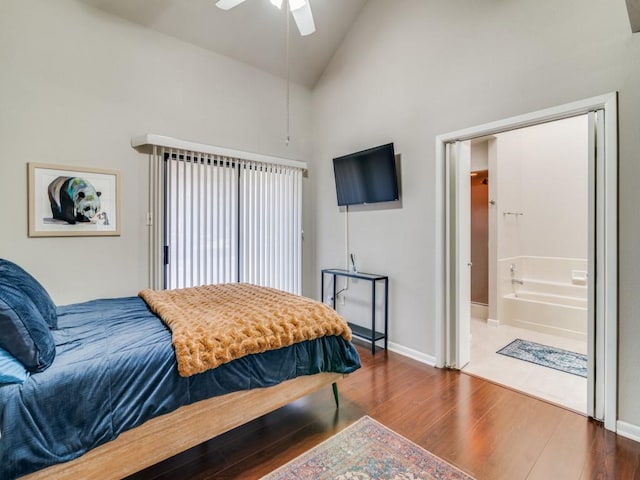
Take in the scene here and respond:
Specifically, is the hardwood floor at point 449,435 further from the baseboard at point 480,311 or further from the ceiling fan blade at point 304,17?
the ceiling fan blade at point 304,17

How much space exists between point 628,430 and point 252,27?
4631 mm

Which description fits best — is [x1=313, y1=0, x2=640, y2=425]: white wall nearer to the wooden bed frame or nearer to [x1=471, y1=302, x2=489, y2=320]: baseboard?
the wooden bed frame

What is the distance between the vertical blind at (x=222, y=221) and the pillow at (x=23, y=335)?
1.72 meters

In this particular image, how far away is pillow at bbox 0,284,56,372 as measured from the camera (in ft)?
4.33

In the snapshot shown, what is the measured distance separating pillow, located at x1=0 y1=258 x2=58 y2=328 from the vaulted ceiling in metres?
2.43

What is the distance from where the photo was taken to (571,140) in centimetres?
442

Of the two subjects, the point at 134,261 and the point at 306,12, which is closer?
the point at 306,12

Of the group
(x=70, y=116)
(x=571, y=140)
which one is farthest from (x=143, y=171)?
(x=571, y=140)

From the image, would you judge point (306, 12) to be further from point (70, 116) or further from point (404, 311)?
point (404, 311)

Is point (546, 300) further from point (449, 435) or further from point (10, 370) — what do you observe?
point (10, 370)

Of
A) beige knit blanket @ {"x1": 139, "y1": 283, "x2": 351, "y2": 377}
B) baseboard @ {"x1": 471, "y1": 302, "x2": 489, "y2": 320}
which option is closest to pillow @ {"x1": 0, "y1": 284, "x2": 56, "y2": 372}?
beige knit blanket @ {"x1": 139, "y1": 283, "x2": 351, "y2": 377}

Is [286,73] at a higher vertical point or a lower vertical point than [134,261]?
higher

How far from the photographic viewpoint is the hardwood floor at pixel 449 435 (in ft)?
5.69

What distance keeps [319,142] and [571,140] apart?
3493mm
